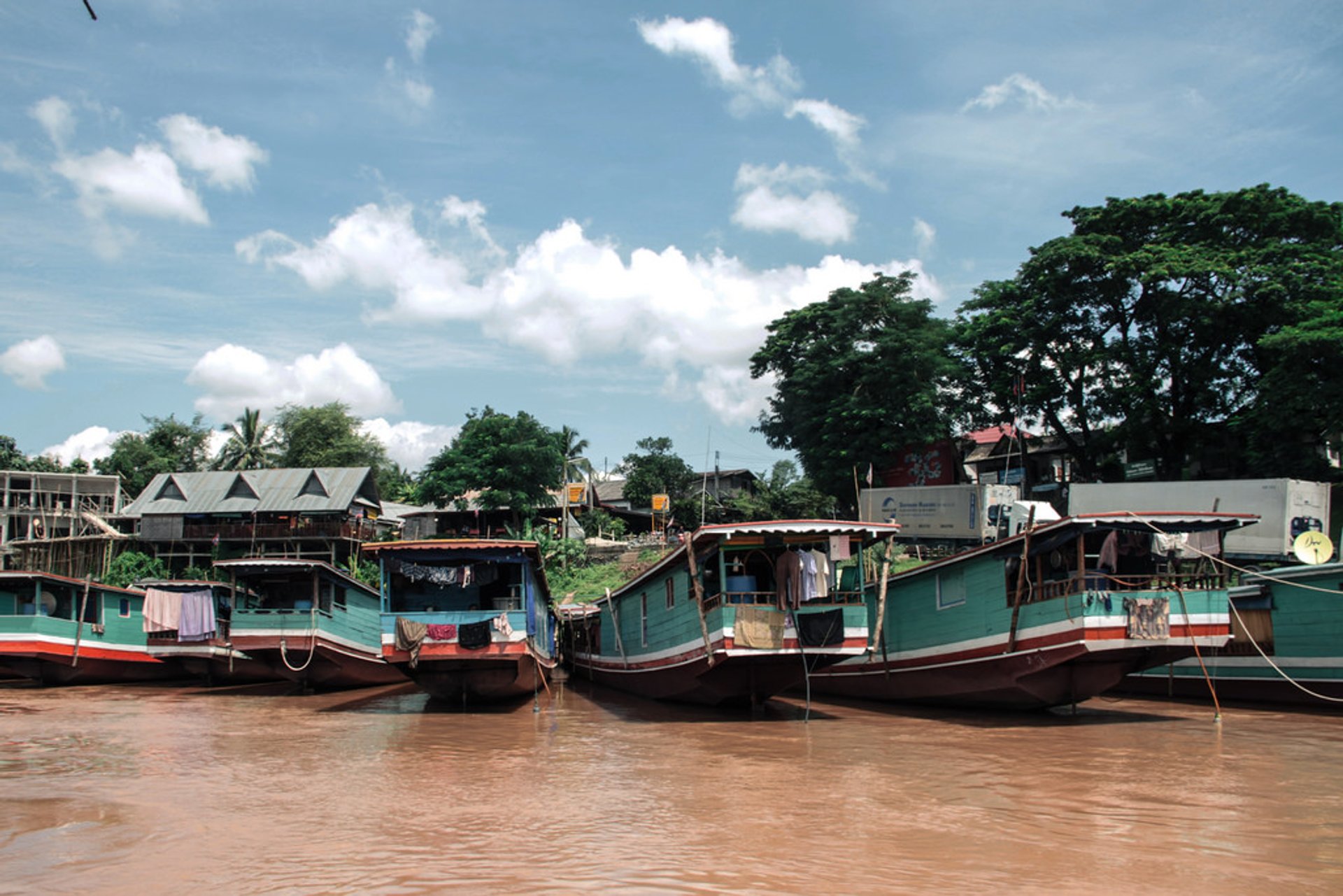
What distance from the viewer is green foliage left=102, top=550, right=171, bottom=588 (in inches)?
1465

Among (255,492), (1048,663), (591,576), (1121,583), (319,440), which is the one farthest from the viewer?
(319,440)

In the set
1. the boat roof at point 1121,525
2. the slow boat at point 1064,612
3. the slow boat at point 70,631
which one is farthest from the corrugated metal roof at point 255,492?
the boat roof at point 1121,525

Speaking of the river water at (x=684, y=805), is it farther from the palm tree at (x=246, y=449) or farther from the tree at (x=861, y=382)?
the palm tree at (x=246, y=449)

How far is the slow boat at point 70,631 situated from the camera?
1992cm

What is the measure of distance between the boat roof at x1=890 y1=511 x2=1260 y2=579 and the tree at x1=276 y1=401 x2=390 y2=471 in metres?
49.2

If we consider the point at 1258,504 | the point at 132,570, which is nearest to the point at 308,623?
the point at 1258,504

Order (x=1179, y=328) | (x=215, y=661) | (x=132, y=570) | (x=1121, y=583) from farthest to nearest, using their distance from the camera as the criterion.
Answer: (x=132, y=570)
(x=1179, y=328)
(x=215, y=661)
(x=1121, y=583)

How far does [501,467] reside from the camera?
40500 millimetres

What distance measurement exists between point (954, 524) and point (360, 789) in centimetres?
2430

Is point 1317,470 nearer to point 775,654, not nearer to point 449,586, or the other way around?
point 775,654

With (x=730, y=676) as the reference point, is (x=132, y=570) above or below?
above

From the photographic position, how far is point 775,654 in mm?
13422

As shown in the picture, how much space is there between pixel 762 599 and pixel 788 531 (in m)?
2.22

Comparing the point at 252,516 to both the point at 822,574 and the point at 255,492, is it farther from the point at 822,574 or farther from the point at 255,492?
the point at 822,574
